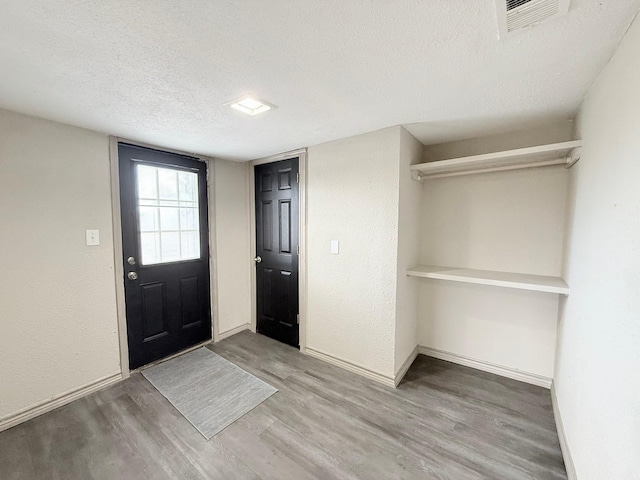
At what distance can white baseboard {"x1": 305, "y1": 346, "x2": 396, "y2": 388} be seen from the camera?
227 centimetres

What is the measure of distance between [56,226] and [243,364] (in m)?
1.93

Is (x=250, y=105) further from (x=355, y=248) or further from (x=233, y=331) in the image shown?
(x=233, y=331)

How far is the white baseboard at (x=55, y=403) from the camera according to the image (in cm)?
180

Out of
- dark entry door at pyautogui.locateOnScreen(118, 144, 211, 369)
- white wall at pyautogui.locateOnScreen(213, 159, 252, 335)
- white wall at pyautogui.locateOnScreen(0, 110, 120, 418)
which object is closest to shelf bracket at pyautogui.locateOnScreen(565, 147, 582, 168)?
white wall at pyautogui.locateOnScreen(213, 159, 252, 335)

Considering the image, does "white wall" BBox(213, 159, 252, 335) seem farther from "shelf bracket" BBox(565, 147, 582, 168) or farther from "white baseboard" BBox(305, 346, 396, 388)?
"shelf bracket" BBox(565, 147, 582, 168)

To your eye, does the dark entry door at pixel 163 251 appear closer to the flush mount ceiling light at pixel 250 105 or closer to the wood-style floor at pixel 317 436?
the wood-style floor at pixel 317 436

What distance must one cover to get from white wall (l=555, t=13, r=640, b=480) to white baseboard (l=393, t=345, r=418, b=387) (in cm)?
107

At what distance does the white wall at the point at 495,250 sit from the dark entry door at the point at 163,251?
244 centimetres

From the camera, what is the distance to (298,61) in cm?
124

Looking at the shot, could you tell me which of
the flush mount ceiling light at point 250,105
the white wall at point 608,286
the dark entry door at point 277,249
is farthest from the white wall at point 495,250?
the flush mount ceiling light at point 250,105

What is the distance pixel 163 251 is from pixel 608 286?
126 inches

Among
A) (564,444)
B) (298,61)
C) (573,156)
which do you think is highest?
(298,61)

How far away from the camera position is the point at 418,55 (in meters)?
1.20

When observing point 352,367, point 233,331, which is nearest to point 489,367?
point 352,367
